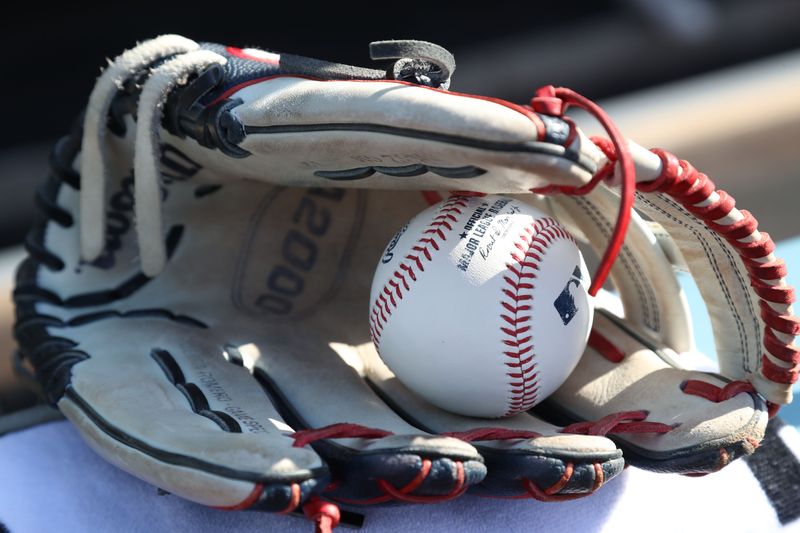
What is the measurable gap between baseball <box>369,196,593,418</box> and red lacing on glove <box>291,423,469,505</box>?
0.40 feet

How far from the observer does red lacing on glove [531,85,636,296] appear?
42.6 inches

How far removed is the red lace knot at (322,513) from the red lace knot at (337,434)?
65 millimetres

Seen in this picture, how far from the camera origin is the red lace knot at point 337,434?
3.70 ft

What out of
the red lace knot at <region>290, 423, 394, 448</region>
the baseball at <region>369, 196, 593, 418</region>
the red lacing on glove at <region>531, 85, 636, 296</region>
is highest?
the red lacing on glove at <region>531, 85, 636, 296</region>

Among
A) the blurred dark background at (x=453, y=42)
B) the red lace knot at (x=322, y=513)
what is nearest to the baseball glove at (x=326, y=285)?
the red lace knot at (x=322, y=513)

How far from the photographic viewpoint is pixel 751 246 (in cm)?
124

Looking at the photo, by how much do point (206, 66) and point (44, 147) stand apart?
2.63 meters

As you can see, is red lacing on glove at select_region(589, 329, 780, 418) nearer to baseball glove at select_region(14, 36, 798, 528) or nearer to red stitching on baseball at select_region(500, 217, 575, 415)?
baseball glove at select_region(14, 36, 798, 528)

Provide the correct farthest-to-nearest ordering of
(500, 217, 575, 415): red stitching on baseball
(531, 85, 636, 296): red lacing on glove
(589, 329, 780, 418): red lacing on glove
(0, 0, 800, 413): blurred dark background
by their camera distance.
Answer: (0, 0, 800, 413): blurred dark background < (589, 329, 780, 418): red lacing on glove < (500, 217, 575, 415): red stitching on baseball < (531, 85, 636, 296): red lacing on glove

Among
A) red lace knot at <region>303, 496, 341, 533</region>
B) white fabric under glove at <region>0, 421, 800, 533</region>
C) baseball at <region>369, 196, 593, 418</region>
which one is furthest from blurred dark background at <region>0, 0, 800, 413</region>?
red lace knot at <region>303, 496, 341, 533</region>

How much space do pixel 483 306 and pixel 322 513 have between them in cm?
31

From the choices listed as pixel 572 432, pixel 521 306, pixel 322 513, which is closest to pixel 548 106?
pixel 521 306

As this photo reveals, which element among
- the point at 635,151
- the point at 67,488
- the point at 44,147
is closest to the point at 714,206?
the point at 635,151

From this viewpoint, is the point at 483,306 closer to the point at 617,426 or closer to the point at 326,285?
the point at 617,426
